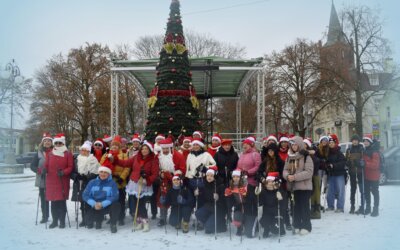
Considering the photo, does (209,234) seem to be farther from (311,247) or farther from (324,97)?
(324,97)

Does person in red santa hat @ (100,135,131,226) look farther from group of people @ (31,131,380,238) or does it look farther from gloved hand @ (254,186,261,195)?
gloved hand @ (254,186,261,195)

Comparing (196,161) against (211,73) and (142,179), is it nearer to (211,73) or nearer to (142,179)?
(142,179)

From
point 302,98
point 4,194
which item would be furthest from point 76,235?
point 302,98

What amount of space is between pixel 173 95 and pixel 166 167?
401 cm

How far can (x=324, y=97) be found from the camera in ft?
105

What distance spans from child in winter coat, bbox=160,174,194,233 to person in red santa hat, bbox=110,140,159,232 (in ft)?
1.25

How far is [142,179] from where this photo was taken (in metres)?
7.11

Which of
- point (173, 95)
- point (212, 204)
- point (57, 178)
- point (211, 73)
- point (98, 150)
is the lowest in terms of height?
point (212, 204)

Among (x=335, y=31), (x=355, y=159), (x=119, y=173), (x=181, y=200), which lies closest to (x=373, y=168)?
(x=355, y=159)

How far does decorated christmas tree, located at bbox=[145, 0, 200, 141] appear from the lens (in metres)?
10.8

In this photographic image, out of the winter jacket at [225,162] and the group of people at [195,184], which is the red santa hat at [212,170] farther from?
the winter jacket at [225,162]

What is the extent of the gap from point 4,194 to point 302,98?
1043 inches

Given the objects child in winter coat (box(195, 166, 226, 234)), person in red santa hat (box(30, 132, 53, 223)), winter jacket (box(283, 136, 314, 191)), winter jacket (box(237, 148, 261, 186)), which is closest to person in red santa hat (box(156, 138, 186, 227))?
child in winter coat (box(195, 166, 226, 234))

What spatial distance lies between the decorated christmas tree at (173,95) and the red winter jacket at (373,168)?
500cm
